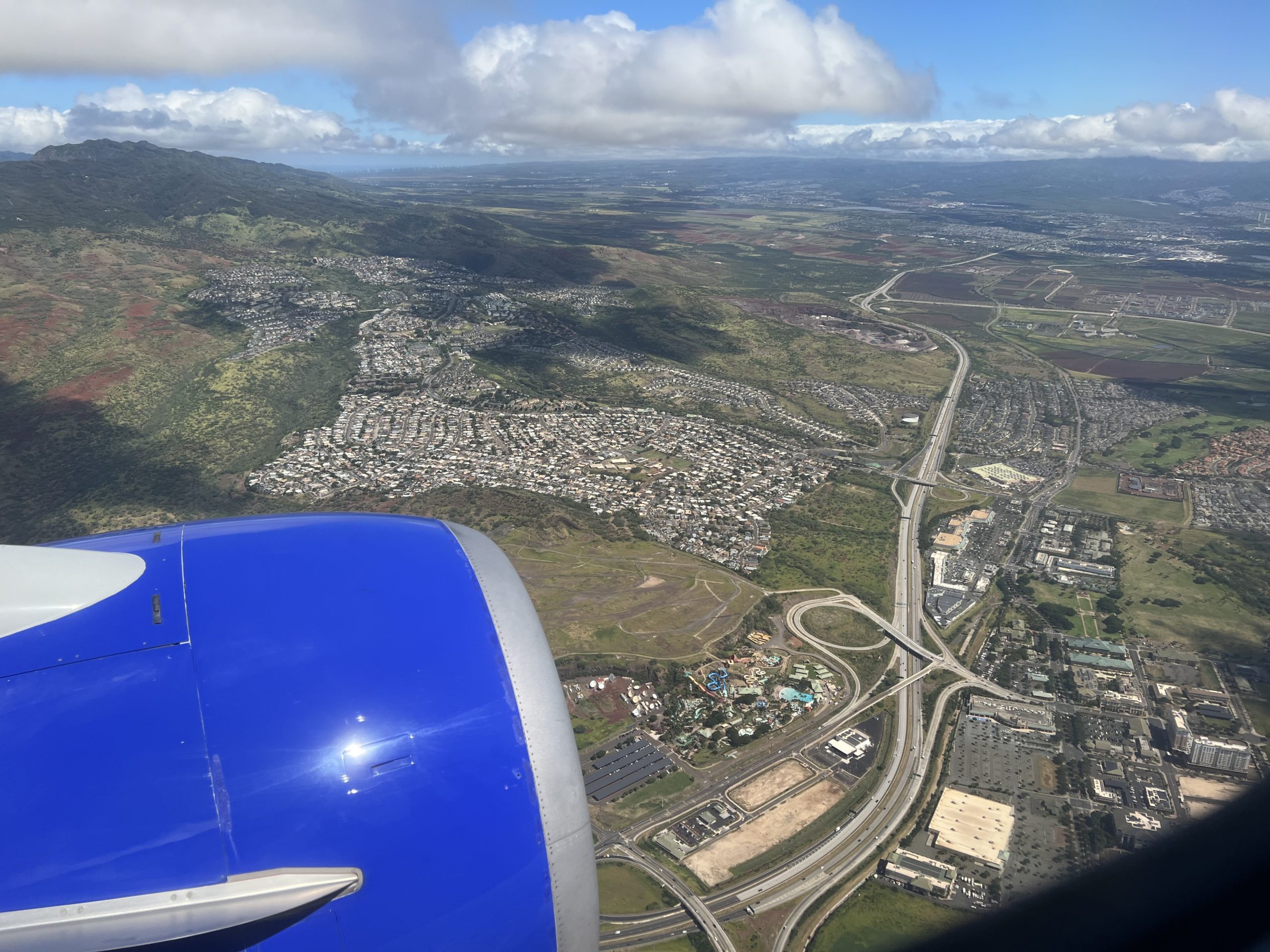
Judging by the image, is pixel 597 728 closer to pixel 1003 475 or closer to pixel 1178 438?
pixel 1003 475

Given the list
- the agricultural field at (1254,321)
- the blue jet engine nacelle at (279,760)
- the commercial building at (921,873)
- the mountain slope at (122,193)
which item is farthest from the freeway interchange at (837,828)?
the mountain slope at (122,193)

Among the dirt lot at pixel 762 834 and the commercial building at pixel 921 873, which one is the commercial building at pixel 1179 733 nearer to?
the commercial building at pixel 921 873

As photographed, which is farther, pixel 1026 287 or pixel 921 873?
pixel 1026 287

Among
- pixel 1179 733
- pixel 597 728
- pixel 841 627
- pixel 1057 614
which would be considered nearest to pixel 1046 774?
pixel 1179 733

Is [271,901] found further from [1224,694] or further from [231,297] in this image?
[231,297]

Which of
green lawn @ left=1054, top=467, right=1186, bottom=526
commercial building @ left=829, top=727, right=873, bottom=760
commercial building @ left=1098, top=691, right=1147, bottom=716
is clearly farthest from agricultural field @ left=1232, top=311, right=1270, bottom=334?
commercial building @ left=829, top=727, right=873, bottom=760

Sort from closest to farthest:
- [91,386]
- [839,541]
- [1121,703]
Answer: [1121,703]
[839,541]
[91,386]

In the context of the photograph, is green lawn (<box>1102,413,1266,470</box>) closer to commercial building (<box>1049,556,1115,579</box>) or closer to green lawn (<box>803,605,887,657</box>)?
commercial building (<box>1049,556,1115,579</box>)
